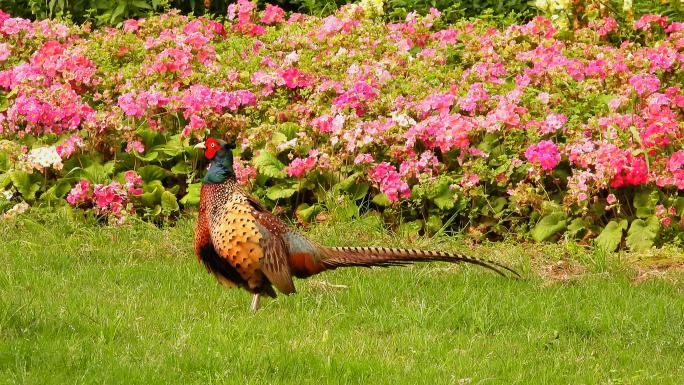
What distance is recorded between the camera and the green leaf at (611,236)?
804cm

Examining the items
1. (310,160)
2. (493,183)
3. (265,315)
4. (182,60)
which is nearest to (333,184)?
(310,160)

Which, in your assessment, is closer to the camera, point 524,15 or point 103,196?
point 103,196

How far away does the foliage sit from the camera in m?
8.38

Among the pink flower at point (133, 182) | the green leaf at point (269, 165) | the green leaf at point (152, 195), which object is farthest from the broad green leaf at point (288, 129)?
the pink flower at point (133, 182)

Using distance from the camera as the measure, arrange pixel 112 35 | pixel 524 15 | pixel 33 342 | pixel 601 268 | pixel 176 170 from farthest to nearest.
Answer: pixel 524 15 < pixel 112 35 < pixel 176 170 < pixel 601 268 < pixel 33 342

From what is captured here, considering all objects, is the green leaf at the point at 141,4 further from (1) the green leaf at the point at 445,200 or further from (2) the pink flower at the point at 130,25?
(1) the green leaf at the point at 445,200

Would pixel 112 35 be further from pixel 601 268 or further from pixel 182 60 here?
pixel 601 268

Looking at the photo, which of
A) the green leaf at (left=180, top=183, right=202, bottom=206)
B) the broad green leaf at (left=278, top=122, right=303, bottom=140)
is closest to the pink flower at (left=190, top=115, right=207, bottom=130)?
the green leaf at (left=180, top=183, right=202, bottom=206)

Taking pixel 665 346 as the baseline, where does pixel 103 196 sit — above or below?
below

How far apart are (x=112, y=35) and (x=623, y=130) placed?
4.56 meters

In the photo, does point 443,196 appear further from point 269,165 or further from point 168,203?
point 168,203

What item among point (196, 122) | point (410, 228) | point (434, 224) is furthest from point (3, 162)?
point (434, 224)

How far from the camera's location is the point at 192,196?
8797 mm

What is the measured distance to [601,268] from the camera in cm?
757
